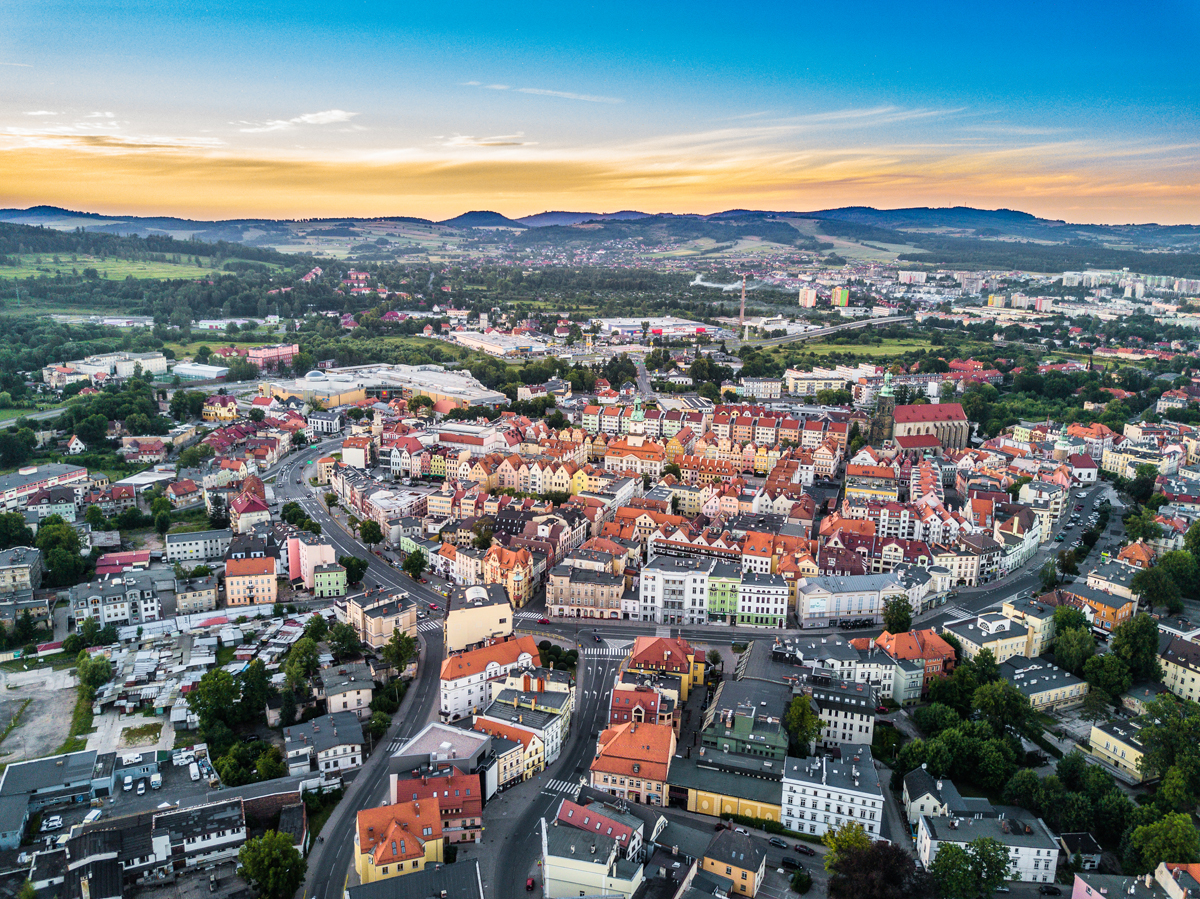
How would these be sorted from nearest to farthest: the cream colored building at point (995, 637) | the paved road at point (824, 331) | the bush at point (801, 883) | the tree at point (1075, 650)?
the bush at point (801, 883) → the tree at point (1075, 650) → the cream colored building at point (995, 637) → the paved road at point (824, 331)

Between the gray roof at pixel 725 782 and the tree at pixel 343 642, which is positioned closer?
the gray roof at pixel 725 782

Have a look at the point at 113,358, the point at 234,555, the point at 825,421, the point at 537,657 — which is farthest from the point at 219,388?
the point at 537,657

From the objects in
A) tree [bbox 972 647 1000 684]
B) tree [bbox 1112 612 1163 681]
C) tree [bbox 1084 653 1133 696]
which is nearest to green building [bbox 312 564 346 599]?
tree [bbox 972 647 1000 684]

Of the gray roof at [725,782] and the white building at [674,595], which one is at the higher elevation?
the white building at [674,595]

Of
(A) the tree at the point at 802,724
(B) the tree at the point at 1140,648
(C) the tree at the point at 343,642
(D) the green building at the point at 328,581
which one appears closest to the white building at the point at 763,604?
(A) the tree at the point at 802,724

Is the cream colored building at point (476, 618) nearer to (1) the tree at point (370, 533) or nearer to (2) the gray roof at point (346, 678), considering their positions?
(2) the gray roof at point (346, 678)

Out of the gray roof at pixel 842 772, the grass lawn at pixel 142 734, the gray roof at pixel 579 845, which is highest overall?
the gray roof at pixel 579 845

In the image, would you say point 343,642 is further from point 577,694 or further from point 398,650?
point 577,694

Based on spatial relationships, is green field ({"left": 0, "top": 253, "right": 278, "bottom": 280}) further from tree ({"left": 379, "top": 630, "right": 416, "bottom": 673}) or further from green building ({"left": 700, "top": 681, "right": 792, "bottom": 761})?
green building ({"left": 700, "top": 681, "right": 792, "bottom": 761})
